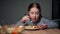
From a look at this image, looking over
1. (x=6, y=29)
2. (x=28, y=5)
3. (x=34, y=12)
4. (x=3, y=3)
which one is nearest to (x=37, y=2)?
(x=28, y=5)

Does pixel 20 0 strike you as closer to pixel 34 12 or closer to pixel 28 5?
pixel 28 5

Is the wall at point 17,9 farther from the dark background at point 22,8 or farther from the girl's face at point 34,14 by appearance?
the girl's face at point 34,14

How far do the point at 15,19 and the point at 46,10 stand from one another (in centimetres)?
51

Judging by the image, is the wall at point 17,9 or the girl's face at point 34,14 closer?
the girl's face at point 34,14

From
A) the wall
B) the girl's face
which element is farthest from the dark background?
the girl's face

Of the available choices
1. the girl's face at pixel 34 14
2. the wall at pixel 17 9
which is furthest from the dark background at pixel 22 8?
the girl's face at pixel 34 14

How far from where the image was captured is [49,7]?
7.83 feet

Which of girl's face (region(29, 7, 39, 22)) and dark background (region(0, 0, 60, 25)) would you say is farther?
dark background (region(0, 0, 60, 25))

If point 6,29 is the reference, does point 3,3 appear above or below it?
above

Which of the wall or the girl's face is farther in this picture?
the wall

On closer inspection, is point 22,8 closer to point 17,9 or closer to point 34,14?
point 17,9

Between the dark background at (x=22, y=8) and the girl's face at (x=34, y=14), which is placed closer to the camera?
the girl's face at (x=34, y=14)

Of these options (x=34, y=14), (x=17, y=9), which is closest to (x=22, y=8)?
(x=17, y=9)

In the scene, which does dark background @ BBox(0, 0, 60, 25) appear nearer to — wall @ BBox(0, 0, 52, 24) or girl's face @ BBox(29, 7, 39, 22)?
wall @ BBox(0, 0, 52, 24)
